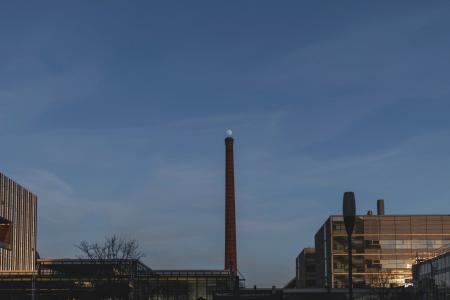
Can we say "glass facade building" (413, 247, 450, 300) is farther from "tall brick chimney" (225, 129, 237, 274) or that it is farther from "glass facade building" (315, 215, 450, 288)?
"glass facade building" (315, 215, 450, 288)

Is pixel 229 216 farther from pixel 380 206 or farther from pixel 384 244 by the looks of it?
pixel 380 206

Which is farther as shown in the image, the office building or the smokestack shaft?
the smokestack shaft

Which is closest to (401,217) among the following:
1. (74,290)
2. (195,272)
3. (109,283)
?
(195,272)

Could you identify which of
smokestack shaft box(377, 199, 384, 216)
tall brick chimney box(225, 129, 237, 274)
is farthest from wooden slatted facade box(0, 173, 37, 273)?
smokestack shaft box(377, 199, 384, 216)

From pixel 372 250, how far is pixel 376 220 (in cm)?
636

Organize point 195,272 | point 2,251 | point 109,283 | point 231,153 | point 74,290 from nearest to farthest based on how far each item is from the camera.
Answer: point 109,283 → point 74,290 → point 195,272 → point 2,251 → point 231,153

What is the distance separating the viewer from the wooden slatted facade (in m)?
132

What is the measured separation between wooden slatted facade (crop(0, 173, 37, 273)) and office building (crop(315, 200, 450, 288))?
6188 cm

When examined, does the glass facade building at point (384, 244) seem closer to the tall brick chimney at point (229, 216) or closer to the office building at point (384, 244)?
the office building at point (384, 244)

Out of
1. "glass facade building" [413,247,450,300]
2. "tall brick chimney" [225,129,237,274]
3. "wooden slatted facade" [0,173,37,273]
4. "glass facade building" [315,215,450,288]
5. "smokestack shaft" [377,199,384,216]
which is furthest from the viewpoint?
"smokestack shaft" [377,199,384,216]

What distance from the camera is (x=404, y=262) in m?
158

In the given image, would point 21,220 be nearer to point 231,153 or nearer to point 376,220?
point 231,153

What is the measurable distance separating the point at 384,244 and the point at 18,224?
74.2m

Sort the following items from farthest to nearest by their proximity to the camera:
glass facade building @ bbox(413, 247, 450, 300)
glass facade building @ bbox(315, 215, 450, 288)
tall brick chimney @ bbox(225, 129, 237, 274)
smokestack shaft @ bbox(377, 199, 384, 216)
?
1. smokestack shaft @ bbox(377, 199, 384, 216)
2. glass facade building @ bbox(315, 215, 450, 288)
3. tall brick chimney @ bbox(225, 129, 237, 274)
4. glass facade building @ bbox(413, 247, 450, 300)
